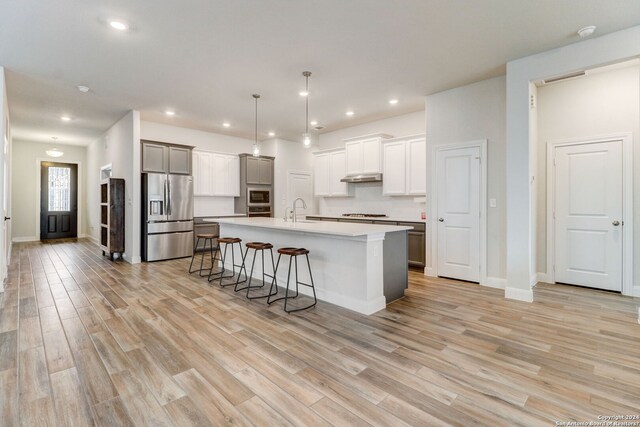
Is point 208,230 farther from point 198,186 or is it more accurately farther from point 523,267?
point 523,267

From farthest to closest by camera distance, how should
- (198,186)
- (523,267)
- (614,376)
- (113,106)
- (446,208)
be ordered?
1. (198,186)
2. (113,106)
3. (446,208)
4. (523,267)
5. (614,376)

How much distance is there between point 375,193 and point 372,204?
25 centimetres

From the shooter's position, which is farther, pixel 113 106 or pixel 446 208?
pixel 113 106

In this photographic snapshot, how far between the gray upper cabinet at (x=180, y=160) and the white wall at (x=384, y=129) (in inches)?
131

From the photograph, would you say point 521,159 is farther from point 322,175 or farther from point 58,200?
point 58,200

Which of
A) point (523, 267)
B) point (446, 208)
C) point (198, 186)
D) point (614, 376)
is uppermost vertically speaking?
point (198, 186)

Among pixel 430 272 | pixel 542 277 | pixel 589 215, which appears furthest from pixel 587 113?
pixel 430 272

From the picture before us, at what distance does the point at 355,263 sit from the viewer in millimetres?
3373

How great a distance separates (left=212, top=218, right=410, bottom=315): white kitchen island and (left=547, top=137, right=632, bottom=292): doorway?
2.43 m

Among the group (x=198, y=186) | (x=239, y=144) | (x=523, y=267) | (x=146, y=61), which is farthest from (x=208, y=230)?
(x=523, y=267)

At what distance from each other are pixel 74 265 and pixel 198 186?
2823 mm

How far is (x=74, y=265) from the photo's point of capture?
5680 mm

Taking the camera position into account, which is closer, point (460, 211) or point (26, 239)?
point (460, 211)

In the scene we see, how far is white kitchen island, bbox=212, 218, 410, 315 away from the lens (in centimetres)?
329
